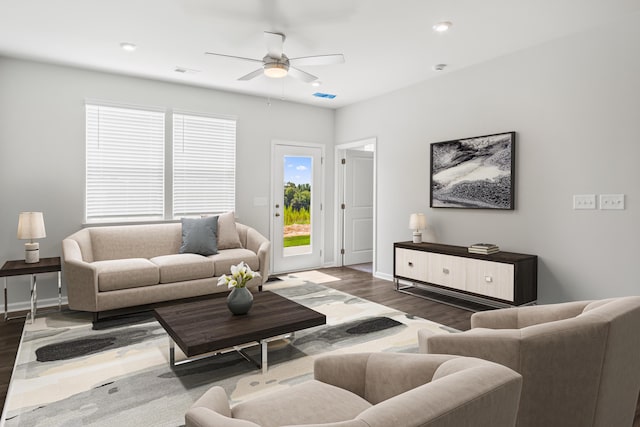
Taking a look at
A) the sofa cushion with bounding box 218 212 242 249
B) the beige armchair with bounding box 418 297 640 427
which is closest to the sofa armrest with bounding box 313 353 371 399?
the beige armchair with bounding box 418 297 640 427

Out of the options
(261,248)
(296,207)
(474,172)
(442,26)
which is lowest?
(261,248)

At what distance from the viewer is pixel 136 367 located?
9.38ft

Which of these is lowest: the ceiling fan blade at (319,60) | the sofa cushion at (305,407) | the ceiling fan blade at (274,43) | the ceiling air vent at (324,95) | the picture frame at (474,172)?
the sofa cushion at (305,407)

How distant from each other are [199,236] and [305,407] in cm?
365

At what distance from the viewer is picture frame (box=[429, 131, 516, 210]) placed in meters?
4.12

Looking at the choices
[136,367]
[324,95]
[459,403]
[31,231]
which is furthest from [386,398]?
[324,95]

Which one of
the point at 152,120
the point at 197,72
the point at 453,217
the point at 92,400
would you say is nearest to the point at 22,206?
the point at 152,120

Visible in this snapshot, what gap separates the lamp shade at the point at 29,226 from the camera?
12.7 feet

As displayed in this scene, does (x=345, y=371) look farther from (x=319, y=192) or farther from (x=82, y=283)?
(x=319, y=192)

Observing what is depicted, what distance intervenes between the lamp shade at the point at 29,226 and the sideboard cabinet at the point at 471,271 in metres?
4.03

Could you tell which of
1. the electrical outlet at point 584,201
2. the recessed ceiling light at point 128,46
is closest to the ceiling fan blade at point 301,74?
the recessed ceiling light at point 128,46

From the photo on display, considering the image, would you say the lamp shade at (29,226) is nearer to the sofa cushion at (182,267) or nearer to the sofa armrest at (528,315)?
the sofa cushion at (182,267)

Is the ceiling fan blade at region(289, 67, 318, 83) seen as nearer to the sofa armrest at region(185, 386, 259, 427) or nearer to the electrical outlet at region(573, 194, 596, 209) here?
the electrical outlet at region(573, 194, 596, 209)

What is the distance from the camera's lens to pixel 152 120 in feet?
16.5
